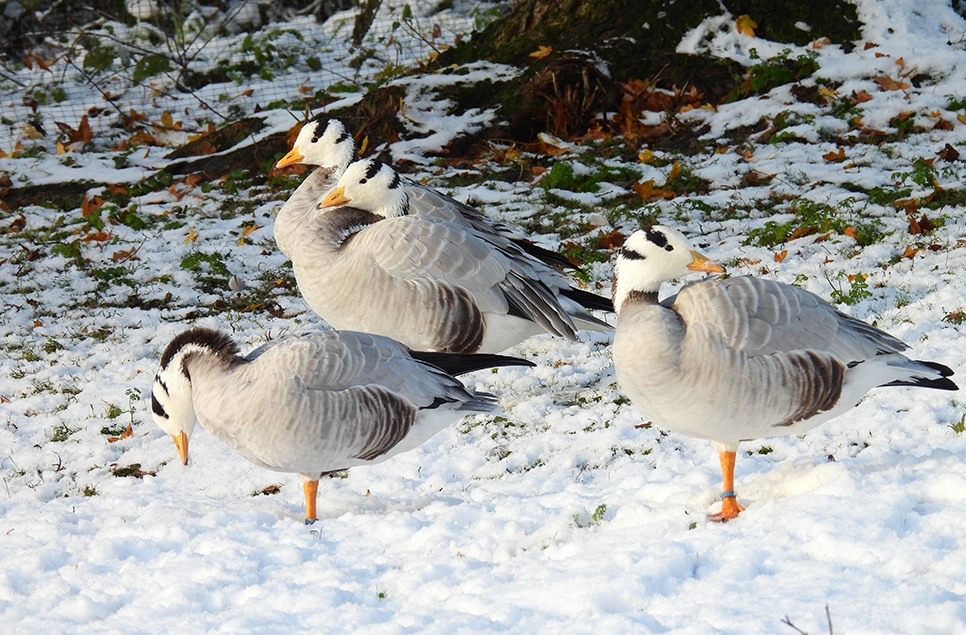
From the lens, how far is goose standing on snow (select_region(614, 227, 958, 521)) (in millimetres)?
4020

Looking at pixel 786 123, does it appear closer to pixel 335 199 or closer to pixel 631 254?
pixel 335 199

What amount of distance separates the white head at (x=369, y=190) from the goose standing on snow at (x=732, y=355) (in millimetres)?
2618

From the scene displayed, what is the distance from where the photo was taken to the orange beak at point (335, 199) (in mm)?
6547

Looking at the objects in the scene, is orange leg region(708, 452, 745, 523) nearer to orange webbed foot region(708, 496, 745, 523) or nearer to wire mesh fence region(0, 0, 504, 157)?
orange webbed foot region(708, 496, 745, 523)

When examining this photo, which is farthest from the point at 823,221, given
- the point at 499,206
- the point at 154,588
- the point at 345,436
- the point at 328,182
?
the point at 154,588

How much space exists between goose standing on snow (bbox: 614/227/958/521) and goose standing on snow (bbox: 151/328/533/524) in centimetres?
128

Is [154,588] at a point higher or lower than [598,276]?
higher

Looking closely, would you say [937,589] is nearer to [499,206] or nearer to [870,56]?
[499,206]

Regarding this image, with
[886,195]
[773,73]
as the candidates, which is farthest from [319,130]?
[773,73]

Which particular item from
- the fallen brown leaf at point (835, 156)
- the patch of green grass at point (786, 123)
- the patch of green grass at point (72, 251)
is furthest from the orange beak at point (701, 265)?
the patch of green grass at point (72, 251)

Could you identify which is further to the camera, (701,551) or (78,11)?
(78,11)

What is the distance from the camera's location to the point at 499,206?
9664 mm

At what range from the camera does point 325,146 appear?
25.1 ft

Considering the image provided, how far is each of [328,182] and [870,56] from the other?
7038 millimetres
